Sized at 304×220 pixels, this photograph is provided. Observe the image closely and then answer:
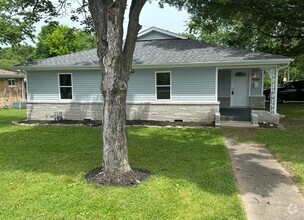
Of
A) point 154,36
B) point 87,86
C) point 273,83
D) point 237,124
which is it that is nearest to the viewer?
point 237,124

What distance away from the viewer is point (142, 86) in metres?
14.3

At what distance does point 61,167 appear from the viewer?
23.1 ft

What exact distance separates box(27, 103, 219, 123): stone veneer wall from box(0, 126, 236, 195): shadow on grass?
6.13ft

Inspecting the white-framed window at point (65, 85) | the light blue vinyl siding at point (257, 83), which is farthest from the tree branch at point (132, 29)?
the light blue vinyl siding at point (257, 83)

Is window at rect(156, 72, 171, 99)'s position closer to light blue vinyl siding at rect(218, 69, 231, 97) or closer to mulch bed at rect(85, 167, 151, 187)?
light blue vinyl siding at rect(218, 69, 231, 97)

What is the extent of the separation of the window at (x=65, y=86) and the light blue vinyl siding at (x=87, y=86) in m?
0.31

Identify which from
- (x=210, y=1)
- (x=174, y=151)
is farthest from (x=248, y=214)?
(x=210, y=1)

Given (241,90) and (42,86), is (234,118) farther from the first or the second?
(42,86)

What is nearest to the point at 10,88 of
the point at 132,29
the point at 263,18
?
the point at 263,18

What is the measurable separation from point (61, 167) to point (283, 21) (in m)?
15.5

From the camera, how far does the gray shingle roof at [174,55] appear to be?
1315 cm

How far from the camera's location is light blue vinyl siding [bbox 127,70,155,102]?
14242mm

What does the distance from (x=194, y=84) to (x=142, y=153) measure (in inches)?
253

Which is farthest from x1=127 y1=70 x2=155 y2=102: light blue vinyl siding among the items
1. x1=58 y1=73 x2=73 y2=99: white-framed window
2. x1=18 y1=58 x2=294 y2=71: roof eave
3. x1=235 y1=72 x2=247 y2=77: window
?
x1=235 y1=72 x2=247 y2=77: window
